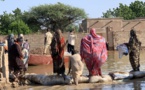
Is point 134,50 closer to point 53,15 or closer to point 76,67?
point 76,67

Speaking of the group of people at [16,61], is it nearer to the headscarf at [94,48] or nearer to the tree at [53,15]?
the headscarf at [94,48]

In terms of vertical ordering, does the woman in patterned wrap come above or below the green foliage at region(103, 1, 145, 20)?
below

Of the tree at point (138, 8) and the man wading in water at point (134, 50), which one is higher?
the tree at point (138, 8)

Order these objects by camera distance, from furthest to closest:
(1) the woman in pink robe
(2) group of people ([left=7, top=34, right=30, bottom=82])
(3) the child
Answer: (2) group of people ([left=7, top=34, right=30, bottom=82]), (1) the woman in pink robe, (3) the child

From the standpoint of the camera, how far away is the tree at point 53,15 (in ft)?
197

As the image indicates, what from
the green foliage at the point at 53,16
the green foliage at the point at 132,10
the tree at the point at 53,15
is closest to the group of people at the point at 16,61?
the green foliage at the point at 53,16

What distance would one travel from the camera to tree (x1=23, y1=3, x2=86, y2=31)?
60.0m

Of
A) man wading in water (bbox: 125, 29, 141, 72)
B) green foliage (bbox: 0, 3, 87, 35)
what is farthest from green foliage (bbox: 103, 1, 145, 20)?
man wading in water (bbox: 125, 29, 141, 72)

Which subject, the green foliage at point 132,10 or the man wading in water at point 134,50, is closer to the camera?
the man wading in water at point 134,50

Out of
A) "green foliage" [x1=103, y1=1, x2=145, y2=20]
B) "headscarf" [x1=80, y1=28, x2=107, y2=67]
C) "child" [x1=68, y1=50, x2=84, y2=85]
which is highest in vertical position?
"green foliage" [x1=103, y1=1, x2=145, y2=20]

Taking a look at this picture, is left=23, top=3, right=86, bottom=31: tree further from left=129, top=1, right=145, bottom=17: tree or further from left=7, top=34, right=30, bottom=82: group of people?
left=7, top=34, right=30, bottom=82: group of people

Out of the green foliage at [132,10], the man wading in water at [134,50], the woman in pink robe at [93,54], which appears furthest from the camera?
the green foliage at [132,10]

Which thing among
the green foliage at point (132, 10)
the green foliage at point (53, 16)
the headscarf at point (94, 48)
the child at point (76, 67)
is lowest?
the child at point (76, 67)

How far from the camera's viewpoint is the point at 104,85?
36.8ft
